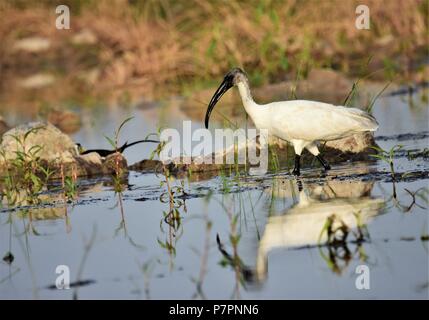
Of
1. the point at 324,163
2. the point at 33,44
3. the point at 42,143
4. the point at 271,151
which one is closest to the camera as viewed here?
the point at 324,163

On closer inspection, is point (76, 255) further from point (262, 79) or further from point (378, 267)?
point (262, 79)

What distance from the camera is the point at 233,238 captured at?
207 inches

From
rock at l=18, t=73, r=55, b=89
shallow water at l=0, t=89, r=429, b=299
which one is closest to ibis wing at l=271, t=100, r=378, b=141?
shallow water at l=0, t=89, r=429, b=299

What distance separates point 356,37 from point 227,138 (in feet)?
24.4

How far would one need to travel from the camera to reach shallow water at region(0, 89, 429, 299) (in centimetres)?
501

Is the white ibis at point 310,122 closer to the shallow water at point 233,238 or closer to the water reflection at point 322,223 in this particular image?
the shallow water at point 233,238

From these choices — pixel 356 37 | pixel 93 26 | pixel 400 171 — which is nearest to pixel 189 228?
pixel 400 171

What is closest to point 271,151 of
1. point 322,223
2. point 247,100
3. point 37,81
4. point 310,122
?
point 247,100

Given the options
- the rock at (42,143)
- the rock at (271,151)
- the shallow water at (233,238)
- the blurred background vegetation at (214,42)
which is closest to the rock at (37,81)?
the blurred background vegetation at (214,42)

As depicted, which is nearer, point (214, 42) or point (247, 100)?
point (247, 100)

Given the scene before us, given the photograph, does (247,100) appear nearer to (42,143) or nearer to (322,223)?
(42,143)

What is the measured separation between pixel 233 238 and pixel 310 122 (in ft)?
10.1

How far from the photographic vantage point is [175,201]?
7.40m

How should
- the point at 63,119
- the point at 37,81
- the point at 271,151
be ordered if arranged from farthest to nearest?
the point at 37,81
the point at 63,119
the point at 271,151
